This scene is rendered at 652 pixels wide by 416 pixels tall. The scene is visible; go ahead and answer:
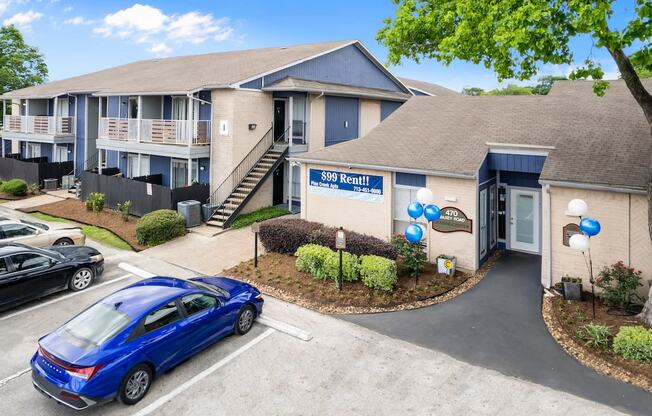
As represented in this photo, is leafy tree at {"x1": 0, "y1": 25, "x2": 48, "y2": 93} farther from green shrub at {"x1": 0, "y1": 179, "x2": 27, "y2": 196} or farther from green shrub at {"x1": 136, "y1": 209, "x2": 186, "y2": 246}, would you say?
green shrub at {"x1": 136, "y1": 209, "x2": 186, "y2": 246}

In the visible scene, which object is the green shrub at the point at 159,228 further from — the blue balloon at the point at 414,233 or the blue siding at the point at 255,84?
the blue balloon at the point at 414,233

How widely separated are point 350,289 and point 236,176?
10.3 metres

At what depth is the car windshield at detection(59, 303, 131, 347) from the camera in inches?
289

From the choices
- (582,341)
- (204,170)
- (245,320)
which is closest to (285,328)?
(245,320)

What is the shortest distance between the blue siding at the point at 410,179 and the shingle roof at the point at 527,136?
13.4 inches

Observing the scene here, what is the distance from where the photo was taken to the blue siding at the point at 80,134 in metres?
28.3

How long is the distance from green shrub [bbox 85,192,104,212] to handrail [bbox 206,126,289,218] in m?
5.33

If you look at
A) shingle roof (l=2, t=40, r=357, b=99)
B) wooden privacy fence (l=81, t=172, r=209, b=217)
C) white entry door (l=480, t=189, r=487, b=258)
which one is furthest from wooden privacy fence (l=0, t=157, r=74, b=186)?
white entry door (l=480, t=189, r=487, b=258)

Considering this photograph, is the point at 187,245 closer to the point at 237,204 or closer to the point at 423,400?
the point at 237,204

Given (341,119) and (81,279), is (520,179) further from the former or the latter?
(81,279)

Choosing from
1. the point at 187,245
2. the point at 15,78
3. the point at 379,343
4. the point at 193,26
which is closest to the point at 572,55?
the point at 379,343

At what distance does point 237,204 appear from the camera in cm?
1941

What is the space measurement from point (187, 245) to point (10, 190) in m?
15.0

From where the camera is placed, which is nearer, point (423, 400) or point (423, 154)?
point (423, 400)
